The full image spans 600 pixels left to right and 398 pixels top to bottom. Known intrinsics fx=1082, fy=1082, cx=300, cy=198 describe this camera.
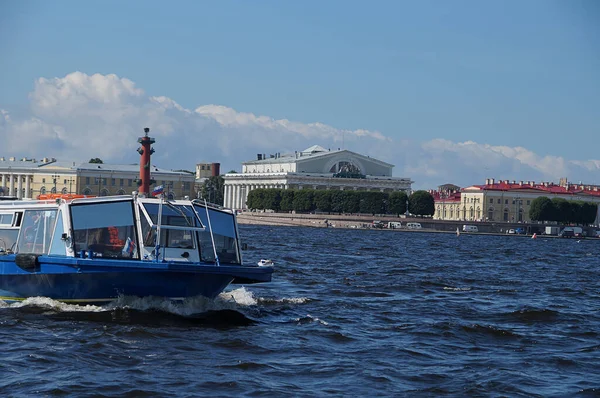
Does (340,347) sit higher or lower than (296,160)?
lower

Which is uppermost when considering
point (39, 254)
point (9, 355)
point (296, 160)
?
point (296, 160)

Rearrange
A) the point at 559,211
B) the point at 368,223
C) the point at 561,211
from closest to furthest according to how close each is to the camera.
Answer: the point at 368,223 → the point at 559,211 → the point at 561,211

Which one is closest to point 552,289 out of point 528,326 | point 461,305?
point 461,305

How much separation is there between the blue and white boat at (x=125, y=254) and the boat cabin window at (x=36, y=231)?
31 millimetres

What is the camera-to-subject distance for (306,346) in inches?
616

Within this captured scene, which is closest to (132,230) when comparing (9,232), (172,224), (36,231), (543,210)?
(172,224)

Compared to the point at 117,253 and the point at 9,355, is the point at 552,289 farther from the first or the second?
the point at 9,355

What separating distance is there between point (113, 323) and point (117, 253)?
119 cm

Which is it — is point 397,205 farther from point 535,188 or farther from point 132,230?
point 132,230

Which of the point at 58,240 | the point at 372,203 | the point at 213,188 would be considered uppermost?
the point at 213,188

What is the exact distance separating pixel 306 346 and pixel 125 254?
344 cm

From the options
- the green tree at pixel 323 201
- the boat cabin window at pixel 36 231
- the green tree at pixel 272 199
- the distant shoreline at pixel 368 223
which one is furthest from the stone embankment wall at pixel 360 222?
the boat cabin window at pixel 36 231

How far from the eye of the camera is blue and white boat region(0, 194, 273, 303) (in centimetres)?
1688

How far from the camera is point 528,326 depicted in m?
19.1
